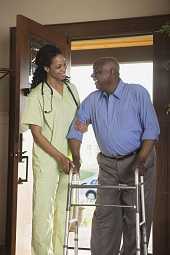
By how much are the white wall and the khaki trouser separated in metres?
1.57

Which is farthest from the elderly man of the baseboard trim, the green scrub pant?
the baseboard trim

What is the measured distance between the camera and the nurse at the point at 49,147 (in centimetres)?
255

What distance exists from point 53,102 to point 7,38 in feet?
5.51

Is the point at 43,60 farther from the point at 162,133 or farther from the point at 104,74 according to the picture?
the point at 162,133

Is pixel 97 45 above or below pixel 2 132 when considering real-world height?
above

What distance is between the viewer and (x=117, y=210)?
2.61 metres

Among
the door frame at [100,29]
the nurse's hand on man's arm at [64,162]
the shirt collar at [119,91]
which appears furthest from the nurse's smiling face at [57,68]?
the door frame at [100,29]

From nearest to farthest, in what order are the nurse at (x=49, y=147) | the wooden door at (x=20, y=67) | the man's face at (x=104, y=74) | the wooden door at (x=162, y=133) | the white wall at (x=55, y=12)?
the man's face at (x=104, y=74), the nurse at (x=49, y=147), the wooden door at (x=20, y=67), the wooden door at (x=162, y=133), the white wall at (x=55, y=12)

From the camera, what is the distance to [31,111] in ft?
8.38

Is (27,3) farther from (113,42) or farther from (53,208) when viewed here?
(53,208)

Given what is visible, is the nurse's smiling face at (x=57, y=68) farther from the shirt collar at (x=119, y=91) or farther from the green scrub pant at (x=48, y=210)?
the green scrub pant at (x=48, y=210)

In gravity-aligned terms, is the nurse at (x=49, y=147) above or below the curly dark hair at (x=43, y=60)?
below

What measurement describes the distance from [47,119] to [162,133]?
1317 millimetres

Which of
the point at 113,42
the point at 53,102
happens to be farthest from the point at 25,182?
the point at 113,42
